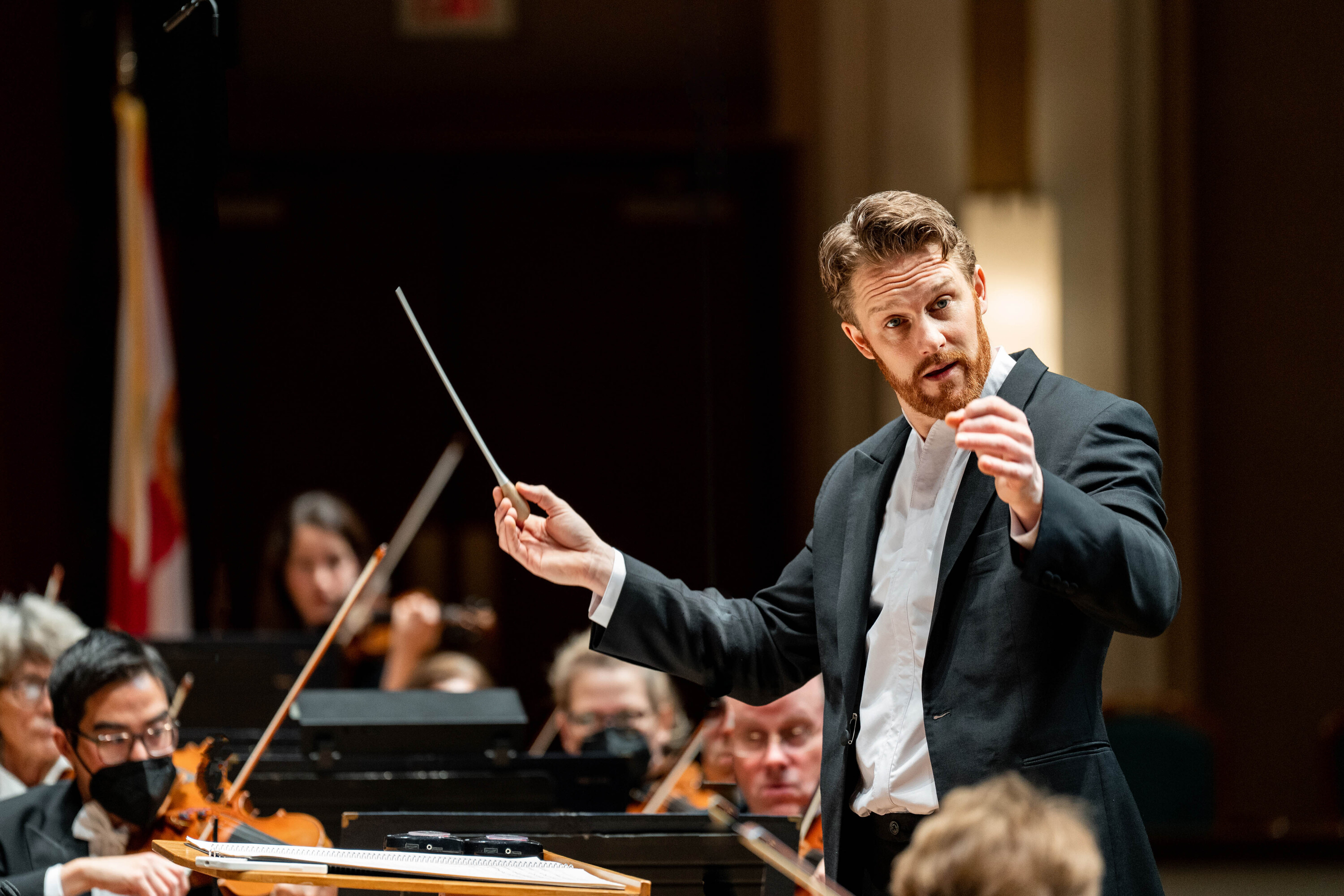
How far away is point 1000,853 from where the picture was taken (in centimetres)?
115

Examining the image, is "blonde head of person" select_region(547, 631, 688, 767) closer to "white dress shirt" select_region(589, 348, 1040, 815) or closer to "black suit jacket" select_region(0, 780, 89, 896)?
"black suit jacket" select_region(0, 780, 89, 896)

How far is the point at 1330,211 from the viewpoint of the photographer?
5195 mm

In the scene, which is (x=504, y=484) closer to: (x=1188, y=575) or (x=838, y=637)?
(x=838, y=637)

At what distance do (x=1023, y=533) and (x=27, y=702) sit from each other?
6.88 feet

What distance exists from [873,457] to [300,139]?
4353mm

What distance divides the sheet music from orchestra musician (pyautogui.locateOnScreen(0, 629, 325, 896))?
1.71 ft

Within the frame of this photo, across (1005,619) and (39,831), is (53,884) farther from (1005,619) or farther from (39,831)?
(1005,619)

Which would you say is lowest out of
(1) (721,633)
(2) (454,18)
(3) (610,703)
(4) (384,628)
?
(4) (384,628)

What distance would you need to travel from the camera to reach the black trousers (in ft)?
5.51

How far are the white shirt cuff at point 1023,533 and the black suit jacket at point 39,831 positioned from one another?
1526 millimetres

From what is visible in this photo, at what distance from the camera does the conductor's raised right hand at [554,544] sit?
1.79 m

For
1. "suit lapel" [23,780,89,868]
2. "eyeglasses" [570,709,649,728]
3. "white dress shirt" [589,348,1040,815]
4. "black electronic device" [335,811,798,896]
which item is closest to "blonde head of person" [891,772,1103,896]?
"white dress shirt" [589,348,1040,815]

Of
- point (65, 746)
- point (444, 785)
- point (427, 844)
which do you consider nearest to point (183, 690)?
point (65, 746)

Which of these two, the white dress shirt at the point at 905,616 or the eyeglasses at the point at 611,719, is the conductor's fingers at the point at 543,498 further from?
the eyeglasses at the point at 611,719
